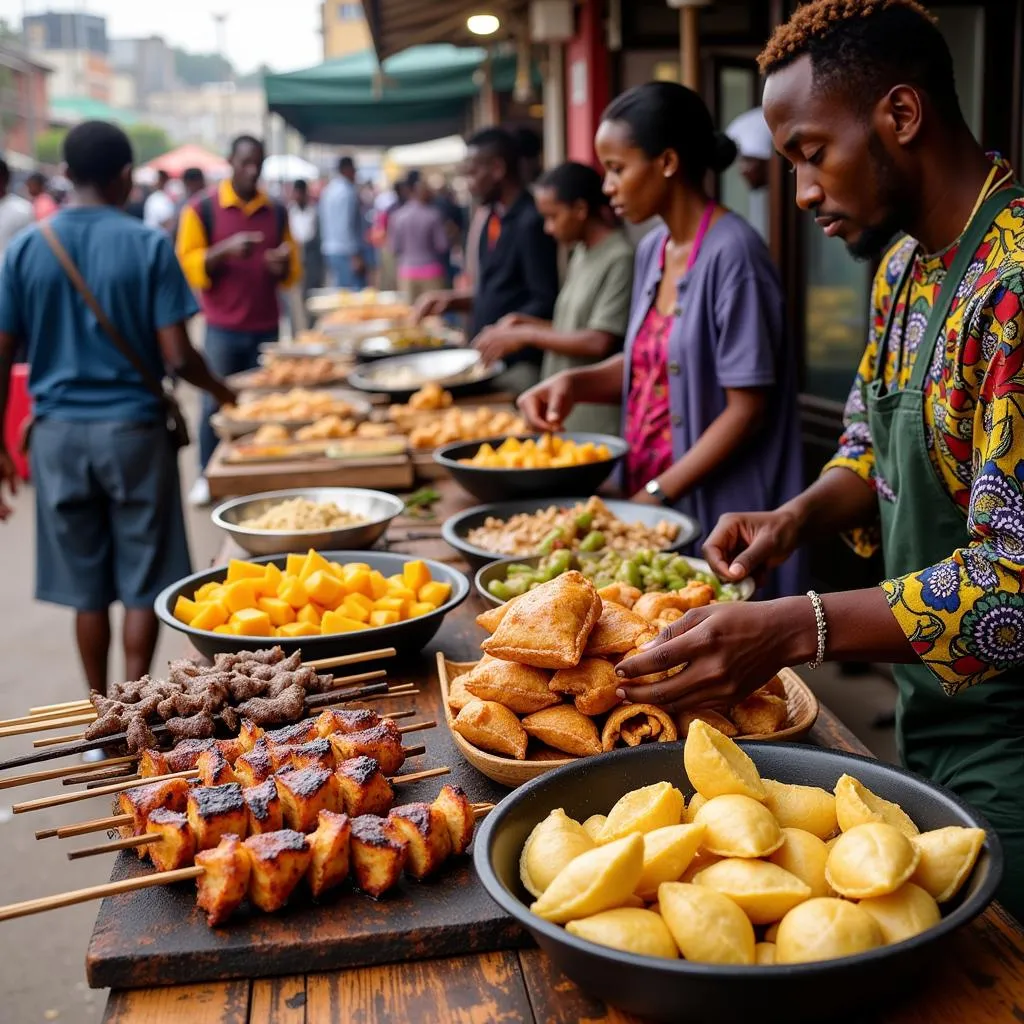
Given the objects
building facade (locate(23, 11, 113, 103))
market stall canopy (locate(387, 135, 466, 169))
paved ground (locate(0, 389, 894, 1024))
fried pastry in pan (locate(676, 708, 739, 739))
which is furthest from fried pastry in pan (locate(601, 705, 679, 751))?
building facade (locate(23, 11, 113, 103))

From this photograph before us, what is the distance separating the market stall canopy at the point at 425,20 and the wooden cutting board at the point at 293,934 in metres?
8.34

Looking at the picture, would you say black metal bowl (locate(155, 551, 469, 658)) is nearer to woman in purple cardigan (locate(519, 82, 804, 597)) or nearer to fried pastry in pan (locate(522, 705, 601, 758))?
fried pastry in pan (locate(522, 705, 601, 758))

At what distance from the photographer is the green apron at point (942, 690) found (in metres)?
2.11

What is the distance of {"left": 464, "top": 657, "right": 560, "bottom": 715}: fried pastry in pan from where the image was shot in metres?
1.90

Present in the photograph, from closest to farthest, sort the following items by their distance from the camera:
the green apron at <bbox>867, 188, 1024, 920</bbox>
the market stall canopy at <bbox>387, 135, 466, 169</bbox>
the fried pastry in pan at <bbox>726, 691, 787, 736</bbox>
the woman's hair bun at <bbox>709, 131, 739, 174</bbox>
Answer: the fried pastry in pan at <bbox>726, 691, 787, 736</bbox> < the green apron at <bbox>867, 188, 1024, 920</bbox> < the woman's hair bun at <bbox>709, 131, 739, 174</bbox> < the market stall canopy at <bbox>387, 135, 466, 169</bbox>

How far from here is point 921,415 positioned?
220 cm

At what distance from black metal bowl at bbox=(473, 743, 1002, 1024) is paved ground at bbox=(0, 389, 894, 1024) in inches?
103

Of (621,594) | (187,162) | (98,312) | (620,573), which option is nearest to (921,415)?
(621,594)

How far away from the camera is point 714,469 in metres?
3.70

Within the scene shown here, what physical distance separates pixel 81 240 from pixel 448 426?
5.83 feet

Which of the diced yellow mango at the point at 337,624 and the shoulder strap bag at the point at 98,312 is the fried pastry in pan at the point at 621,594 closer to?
the diced yellow mango at the point at 337,624

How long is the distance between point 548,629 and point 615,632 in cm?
14

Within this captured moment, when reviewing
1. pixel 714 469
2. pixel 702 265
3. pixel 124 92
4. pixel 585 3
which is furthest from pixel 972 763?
pixel 124 92

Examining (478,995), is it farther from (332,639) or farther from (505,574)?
(505,574)
